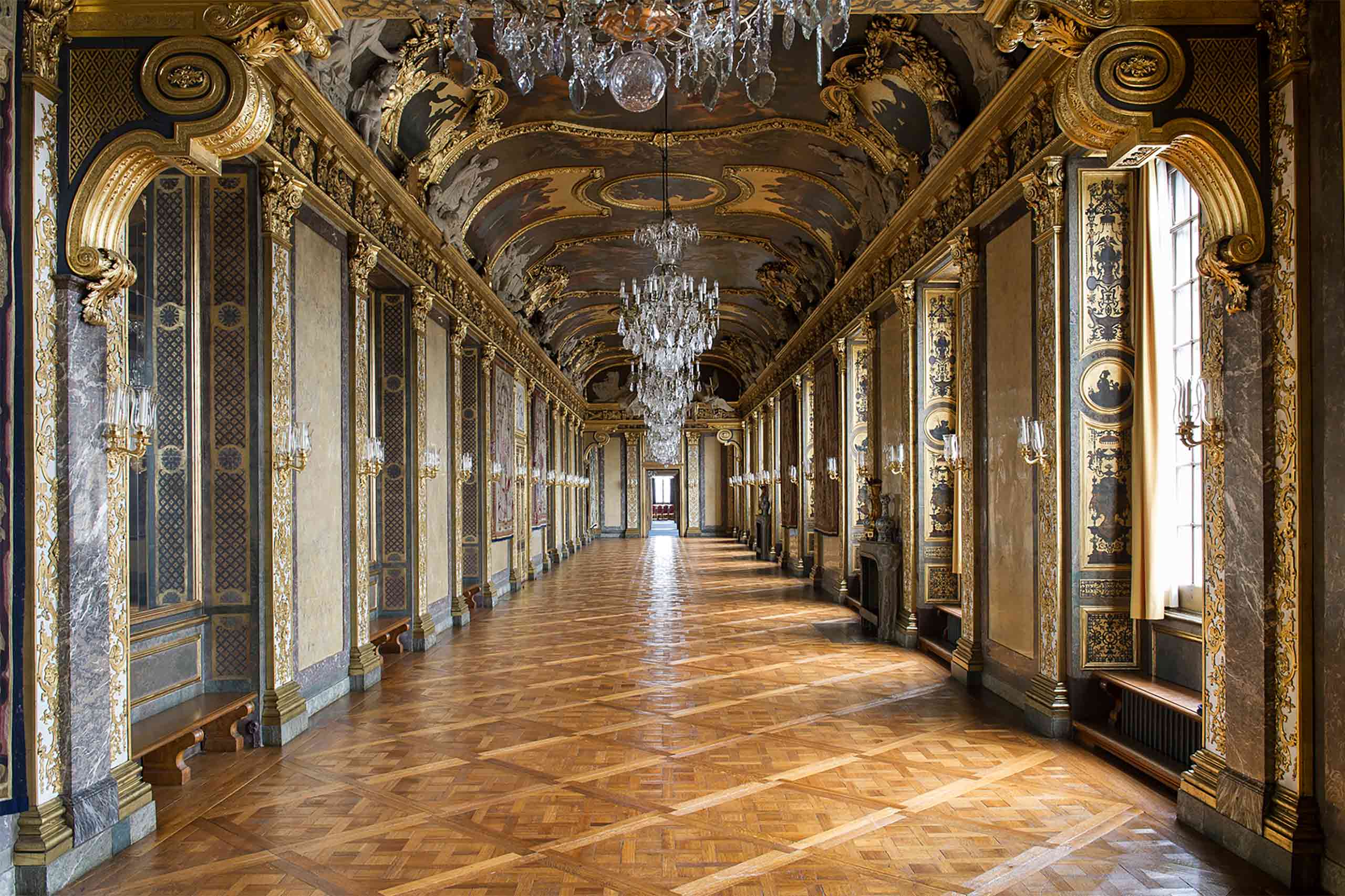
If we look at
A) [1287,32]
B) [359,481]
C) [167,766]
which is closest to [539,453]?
[359,481]

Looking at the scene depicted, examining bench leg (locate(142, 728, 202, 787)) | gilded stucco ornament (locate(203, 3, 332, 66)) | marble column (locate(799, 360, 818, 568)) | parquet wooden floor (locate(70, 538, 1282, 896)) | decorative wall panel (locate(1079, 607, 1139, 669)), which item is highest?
gilded stucco ornament (locate(203, 3, 332, 66))

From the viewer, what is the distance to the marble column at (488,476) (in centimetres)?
1320

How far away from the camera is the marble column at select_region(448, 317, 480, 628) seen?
37.7 ft

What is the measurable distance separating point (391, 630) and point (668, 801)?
5.13 m

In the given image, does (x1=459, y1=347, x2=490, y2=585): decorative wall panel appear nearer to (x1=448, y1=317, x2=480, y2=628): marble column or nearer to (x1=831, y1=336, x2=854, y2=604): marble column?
(x1=448, y1=317, x2=480, y2=628): marble column

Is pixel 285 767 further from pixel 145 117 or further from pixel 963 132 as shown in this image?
pixel 963 132

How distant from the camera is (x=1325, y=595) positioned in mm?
3664

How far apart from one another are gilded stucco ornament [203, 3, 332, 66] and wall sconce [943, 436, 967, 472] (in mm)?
5953

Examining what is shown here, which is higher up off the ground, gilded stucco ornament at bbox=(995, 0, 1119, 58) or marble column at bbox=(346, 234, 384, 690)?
gilded stucco ornament at bbox=(995, 0, 1119, 58)

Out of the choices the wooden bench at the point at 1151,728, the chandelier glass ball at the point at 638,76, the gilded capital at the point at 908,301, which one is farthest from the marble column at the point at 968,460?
the chandelier glass ball at the point at 638,76

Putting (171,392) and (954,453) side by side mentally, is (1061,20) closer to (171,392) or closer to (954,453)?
(954,453)

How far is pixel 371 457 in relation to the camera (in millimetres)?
7941

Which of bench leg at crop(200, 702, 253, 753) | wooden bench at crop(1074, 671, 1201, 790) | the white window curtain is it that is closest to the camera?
wooden bench at crop(1074, 671, 1201, 790)

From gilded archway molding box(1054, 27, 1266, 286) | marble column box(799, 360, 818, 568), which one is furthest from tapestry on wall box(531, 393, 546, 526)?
gilded archway molding box(1054, 27, 1266, 286)
